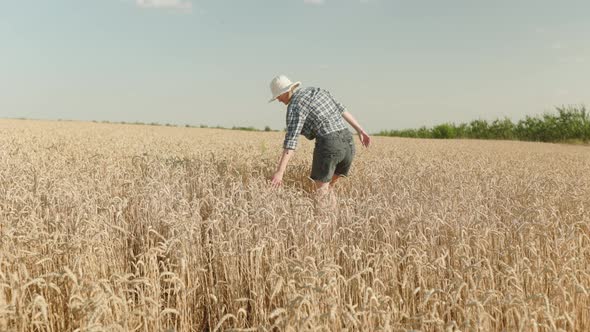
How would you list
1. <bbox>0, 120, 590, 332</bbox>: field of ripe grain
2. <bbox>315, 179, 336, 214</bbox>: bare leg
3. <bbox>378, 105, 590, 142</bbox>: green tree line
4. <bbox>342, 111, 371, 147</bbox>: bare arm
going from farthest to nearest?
<bbox>378, 105, 590, 142</bbox>: green tree line → <bbox>342, 111, 371, 147</bbox>: bare arm → <bbox>315, 179, 336, 214</bbox>: bare leg → <bbox>0, 120, 590, 332</bbox>: field of ripe grain

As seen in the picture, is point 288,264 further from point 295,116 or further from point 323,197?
point 295,116

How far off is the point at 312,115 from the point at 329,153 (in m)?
0.47

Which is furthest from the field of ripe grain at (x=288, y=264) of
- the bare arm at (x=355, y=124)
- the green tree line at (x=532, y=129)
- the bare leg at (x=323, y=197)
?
the green tree line at (x=532, y=129)

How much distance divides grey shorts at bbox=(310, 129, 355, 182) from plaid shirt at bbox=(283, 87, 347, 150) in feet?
0.26

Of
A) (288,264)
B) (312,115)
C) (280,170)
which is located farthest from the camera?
(312,115)

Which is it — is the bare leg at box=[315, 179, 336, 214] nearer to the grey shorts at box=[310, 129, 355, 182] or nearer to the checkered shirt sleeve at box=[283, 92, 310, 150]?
the grey shorts at box=[310, 129, 355, 182]

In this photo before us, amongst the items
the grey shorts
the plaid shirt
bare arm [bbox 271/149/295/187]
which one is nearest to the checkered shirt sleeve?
the plaid shirt

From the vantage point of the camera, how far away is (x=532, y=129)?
93.1 feet

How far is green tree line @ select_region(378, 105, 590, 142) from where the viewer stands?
26.8m

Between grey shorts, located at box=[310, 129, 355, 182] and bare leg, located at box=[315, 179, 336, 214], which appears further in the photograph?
grey shorts, located at box=[310, 129, 355, 182]

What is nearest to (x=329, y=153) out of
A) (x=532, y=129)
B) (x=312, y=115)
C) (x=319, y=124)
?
(x=319, y=124)

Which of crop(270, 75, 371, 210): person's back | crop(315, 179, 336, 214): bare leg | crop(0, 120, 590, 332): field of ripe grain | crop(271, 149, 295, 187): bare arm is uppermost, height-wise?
crop(270, 75, 371, 210): person's back

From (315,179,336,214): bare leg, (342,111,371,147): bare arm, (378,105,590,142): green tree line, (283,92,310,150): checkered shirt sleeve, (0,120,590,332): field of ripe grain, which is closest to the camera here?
(0,120,590,332): field of ripe grain

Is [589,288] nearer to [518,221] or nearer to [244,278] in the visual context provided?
[518,221]
